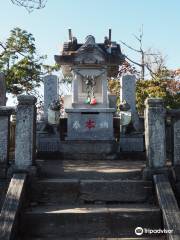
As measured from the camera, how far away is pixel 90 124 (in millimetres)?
11984

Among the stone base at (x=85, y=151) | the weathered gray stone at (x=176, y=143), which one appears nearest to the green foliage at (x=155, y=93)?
the stone base at (x=85, y=151)

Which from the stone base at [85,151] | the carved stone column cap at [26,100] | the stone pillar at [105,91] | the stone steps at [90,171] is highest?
the stone pillar at [105,91]

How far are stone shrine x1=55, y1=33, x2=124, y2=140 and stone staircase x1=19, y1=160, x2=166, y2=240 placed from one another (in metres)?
3.15

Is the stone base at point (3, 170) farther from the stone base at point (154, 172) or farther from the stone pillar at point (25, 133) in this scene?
the stone base at point (154, 172)

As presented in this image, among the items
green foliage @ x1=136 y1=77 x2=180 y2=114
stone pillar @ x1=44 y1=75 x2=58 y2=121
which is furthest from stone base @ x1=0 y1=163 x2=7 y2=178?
green foliage @ x1=136 y1=77 x2=180 y2=114

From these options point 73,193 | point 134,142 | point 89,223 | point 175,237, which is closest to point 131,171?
point 73,193

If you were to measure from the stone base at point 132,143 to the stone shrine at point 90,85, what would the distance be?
0.43m

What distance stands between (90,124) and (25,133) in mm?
4603

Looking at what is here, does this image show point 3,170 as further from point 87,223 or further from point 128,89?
point 128,89

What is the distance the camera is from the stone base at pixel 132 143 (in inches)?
466

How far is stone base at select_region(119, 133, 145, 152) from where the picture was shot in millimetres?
11844

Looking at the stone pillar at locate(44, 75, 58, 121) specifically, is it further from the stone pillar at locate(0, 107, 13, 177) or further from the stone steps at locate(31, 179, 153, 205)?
the stone steps at locate(31, 179, 153, 205)

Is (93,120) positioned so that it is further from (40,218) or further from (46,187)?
(40,218)

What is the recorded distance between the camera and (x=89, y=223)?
6.21m
